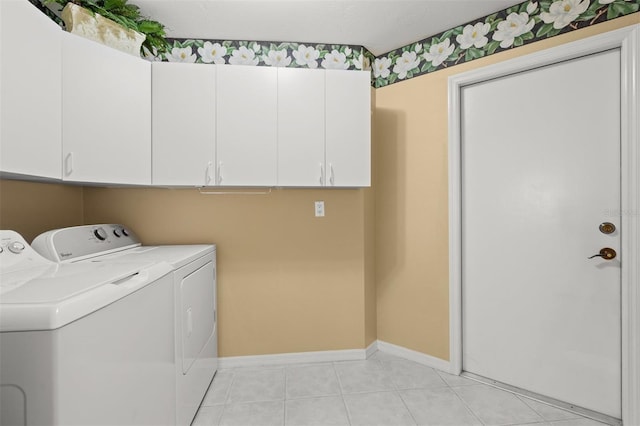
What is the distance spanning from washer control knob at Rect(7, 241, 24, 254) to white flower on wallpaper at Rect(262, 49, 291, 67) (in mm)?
1875

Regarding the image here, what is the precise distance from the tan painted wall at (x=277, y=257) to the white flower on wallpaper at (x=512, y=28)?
137cm

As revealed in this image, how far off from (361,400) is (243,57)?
8.51 ft

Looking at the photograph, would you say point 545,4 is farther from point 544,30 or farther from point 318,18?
point 318,18

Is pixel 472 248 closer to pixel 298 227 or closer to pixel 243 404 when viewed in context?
pixel 298 227

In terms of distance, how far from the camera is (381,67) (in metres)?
2.38

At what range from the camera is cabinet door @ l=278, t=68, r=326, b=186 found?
75.6 inches

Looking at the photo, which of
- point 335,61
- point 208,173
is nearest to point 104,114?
point 208,173

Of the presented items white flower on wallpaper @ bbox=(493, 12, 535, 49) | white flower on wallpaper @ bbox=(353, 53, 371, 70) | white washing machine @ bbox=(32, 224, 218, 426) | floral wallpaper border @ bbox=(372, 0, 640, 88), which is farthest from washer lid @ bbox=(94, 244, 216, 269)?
white flower on wallpaper @ bbox=(493, 12, 535, 49)

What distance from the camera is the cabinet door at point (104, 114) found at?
1403 millimetres

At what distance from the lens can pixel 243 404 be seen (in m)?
1.76

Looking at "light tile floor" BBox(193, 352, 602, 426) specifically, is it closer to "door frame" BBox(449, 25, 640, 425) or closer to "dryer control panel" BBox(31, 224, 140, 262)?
"door frame" BBox(449, 25, 640, 425)

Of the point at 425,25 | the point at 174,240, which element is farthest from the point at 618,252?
the point at 174,240

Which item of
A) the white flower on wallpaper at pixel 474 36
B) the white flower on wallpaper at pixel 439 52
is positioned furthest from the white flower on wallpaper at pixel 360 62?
the white flower on wallpaper at pixel 474 36

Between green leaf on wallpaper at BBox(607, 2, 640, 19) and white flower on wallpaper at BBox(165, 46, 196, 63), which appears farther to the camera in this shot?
white flower on wallpaper at BBox(165, 46, 196, 63)
